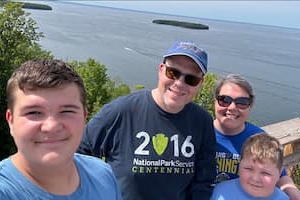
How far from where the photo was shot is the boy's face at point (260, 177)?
238 cm

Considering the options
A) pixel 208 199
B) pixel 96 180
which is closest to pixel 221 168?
pixel 208 199

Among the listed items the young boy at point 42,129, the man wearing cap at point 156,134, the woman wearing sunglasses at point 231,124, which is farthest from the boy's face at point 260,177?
the young boy at point 42,129

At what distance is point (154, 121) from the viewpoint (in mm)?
2213

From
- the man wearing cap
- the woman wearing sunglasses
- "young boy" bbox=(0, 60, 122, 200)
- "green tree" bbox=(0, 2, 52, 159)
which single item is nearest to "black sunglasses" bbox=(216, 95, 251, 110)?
the woman wearing sunglasses

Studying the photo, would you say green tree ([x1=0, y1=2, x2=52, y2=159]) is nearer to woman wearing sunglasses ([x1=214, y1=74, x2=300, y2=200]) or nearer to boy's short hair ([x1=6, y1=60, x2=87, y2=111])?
woman wearing sunglasses ([x1=214, y1=74, x2=300, y2=200])

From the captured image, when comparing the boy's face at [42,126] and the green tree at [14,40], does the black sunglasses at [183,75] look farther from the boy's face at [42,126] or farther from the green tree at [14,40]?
the green tree at [14,40]

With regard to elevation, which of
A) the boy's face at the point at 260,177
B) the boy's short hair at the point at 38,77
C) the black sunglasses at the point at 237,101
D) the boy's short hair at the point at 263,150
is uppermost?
the black sunglasses at the point at 237,101

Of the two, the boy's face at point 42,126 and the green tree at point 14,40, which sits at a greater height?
the green tree at point 14,40

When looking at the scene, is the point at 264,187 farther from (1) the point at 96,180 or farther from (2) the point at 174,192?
(1) the point at 96,180

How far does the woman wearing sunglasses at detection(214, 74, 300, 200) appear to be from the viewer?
2674 mm

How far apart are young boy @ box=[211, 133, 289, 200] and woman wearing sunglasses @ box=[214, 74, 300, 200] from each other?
183 mm

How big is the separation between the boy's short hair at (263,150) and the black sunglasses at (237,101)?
0.28m

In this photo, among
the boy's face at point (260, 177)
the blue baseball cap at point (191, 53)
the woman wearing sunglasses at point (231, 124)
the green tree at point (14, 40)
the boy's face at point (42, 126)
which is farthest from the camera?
the green tree at point (14, 40)

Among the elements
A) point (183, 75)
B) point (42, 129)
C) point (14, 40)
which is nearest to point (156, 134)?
point (183, 75)
